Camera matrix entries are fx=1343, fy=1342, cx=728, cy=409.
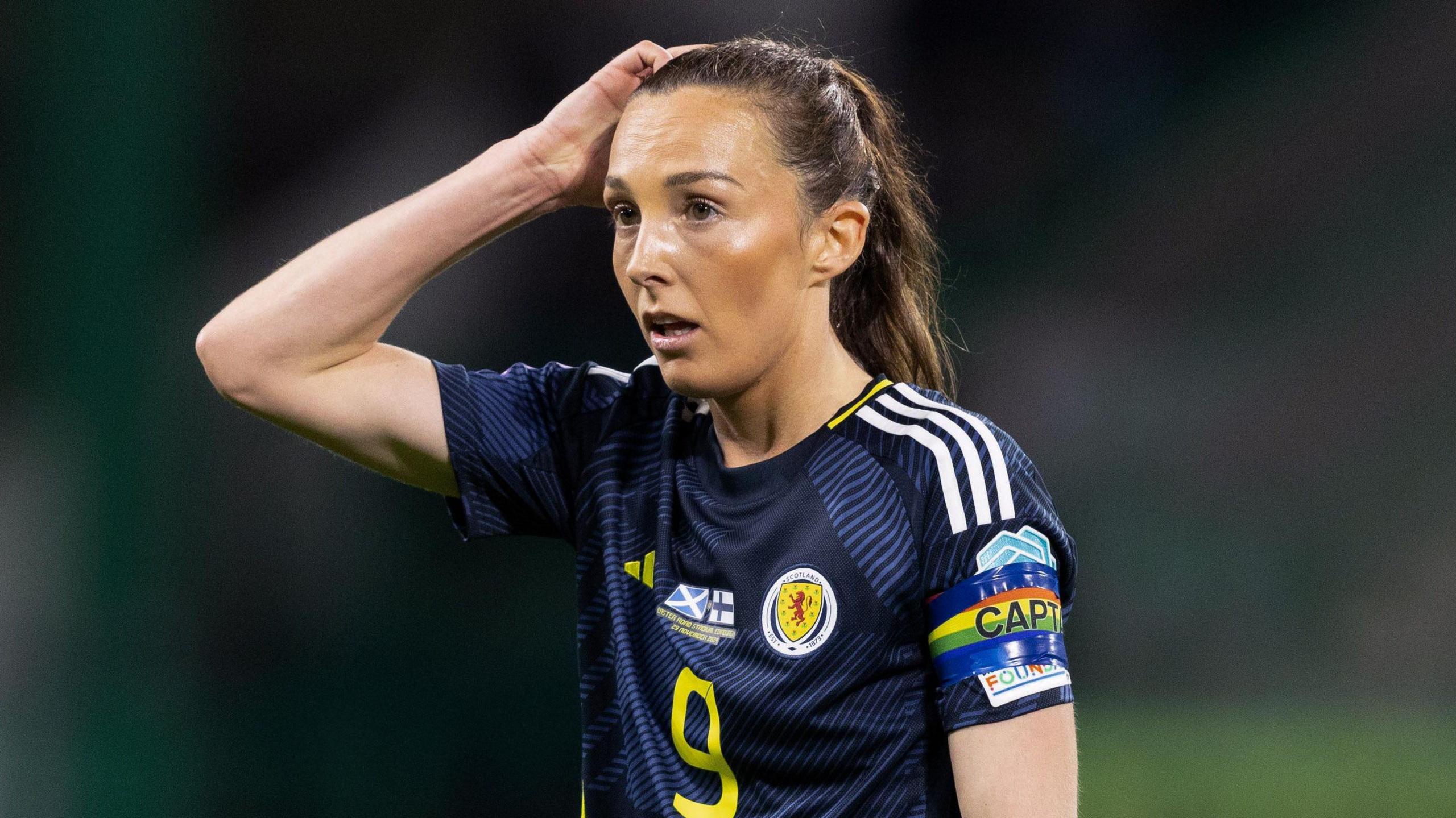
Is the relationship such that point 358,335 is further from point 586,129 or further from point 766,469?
point 766,469

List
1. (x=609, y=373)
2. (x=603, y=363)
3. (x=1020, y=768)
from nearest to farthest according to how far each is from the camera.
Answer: (x=1020, y=768)
(x=609, y=373)
(x=603, y=363)

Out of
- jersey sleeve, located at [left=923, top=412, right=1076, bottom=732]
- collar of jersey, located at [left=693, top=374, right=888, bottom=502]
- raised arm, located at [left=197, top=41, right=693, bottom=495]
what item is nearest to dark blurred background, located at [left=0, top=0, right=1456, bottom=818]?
raised arm, located at [left=197, top=41, right=693, bottom=495]

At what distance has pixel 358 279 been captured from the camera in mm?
1500

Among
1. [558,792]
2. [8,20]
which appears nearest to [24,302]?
[8,20]

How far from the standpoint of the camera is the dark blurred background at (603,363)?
2.58m

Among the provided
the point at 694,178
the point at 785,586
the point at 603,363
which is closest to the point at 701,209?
the point at 694,178

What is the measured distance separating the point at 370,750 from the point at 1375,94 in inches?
101

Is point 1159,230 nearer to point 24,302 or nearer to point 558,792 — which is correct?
point 558,792

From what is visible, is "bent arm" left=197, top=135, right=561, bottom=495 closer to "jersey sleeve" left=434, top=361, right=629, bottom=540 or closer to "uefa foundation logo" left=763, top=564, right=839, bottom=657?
"jersey sleeve" left=434, top=361, right=629, bottom=540

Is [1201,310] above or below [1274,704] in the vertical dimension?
above

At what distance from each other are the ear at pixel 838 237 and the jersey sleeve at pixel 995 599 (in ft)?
0.93

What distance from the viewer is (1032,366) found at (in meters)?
2.98

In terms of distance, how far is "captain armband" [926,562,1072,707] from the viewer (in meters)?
1.19

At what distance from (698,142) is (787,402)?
0.30 metres
